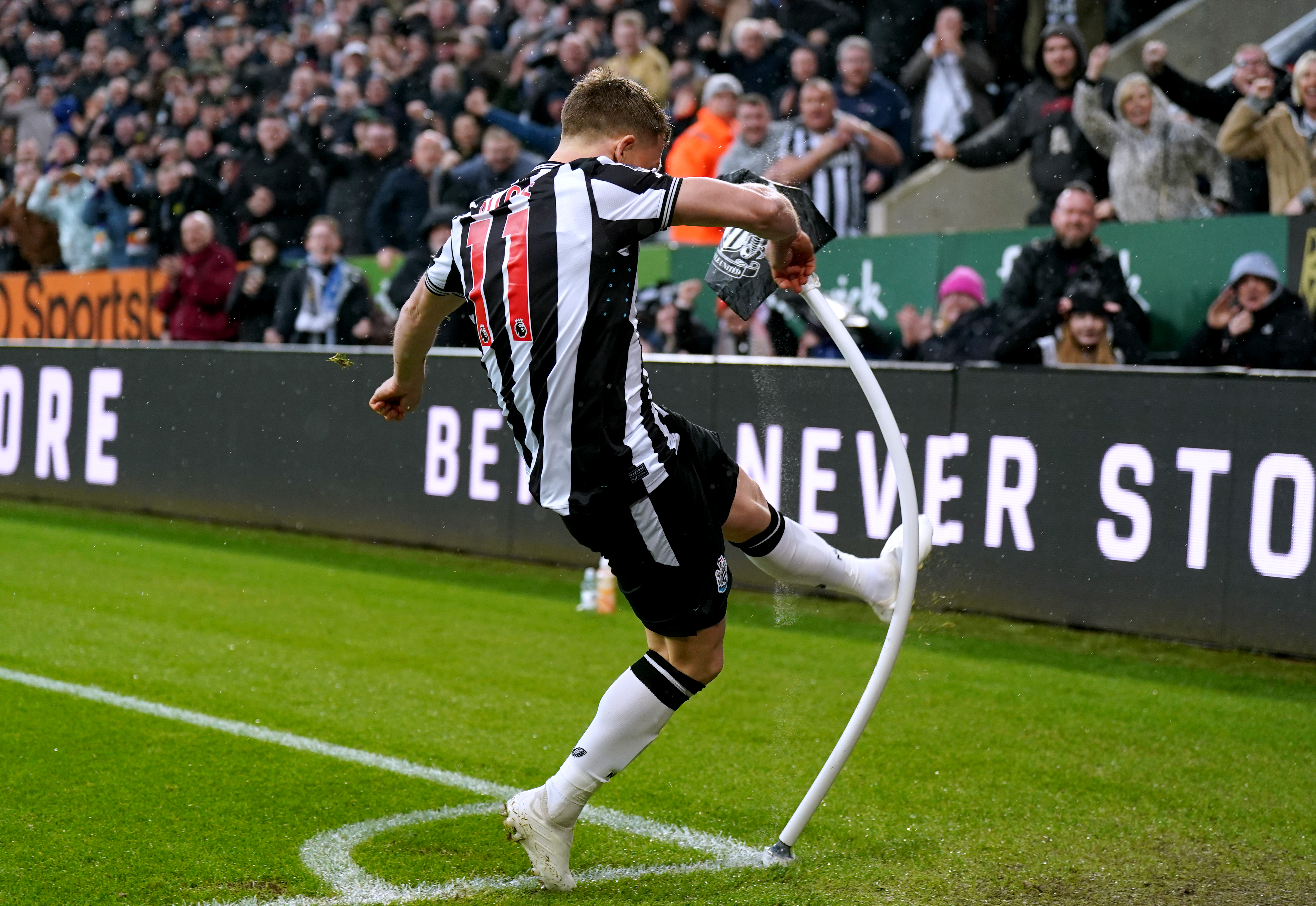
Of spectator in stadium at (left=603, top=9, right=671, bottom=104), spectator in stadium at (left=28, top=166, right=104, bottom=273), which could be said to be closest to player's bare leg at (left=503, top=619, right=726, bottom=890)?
spectator in stadium at (left=603, top=9, right=671, bottom=104)

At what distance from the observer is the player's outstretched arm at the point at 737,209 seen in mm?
3121

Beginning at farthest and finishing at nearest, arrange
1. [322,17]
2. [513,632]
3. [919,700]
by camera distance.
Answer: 1. [322,17]
2. [513,632]
3. [919,700]

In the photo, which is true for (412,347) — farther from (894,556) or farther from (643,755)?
(643,755)

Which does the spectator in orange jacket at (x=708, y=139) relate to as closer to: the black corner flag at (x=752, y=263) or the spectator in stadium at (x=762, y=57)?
the spectator in stadium at (x=762, y=57)

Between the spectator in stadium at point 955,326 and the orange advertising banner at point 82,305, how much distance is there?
271 inches

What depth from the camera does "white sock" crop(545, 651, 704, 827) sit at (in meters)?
3.48

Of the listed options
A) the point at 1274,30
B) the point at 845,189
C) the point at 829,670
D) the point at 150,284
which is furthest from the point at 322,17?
the point at 829,670

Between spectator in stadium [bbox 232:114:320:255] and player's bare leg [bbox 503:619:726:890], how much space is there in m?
10.0

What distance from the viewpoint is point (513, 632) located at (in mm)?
7047

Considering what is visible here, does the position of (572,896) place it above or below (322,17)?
below

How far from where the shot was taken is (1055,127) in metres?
8.82

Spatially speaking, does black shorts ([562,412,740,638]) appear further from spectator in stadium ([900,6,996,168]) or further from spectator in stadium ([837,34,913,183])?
spectator in stadium ([900,6,996,168])

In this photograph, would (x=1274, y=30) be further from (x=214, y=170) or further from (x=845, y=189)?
(x=214, y=170)

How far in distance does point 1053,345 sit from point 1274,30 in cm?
330
